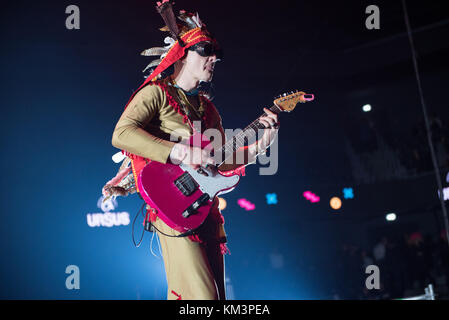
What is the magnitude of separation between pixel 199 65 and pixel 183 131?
417mm

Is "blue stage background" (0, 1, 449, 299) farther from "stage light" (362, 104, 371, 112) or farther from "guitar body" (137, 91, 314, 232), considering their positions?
"guitar body" (137, 91, 314, 232)

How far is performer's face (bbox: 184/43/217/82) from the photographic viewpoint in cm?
266

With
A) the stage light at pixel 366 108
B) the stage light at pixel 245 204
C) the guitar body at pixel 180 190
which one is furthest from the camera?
the stage light at pixel 366 108

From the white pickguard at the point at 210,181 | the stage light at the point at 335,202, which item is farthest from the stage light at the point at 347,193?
the white pickguard at the point at 210,181

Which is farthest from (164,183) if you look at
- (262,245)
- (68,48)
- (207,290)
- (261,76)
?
(262,245)

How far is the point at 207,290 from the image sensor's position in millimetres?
2309

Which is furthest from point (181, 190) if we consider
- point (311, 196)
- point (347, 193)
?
point (311, 196)

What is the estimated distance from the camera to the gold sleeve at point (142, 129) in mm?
Answer: 2359

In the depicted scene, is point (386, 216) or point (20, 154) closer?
point (20, 154)

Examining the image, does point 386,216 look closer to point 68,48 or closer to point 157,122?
point 68,48

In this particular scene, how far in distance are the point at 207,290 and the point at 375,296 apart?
791cm

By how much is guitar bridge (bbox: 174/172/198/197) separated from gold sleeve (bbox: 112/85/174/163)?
141mm

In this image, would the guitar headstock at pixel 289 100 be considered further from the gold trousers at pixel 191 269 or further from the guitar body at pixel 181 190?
the gold trousers at pixel 191 269

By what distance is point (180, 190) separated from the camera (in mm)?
2381
